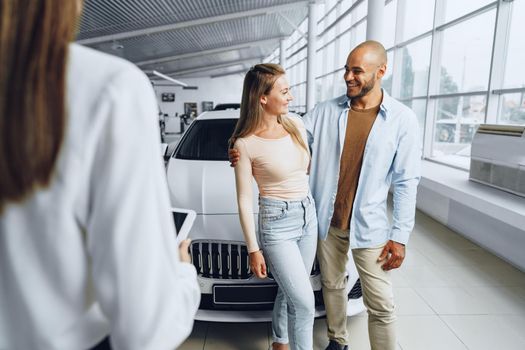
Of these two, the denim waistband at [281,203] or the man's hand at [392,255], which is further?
the man's hand at [392,255]

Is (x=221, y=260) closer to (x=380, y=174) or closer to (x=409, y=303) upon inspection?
(x=380, y=174)

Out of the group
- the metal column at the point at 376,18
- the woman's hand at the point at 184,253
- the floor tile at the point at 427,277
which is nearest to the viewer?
the woman's hand at the point at 184,253

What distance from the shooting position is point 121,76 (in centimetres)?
43

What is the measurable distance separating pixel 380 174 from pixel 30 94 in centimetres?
145

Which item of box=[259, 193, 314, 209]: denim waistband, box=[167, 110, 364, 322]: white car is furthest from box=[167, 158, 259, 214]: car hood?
box=[259, 193, 314, 209]: denim waistband

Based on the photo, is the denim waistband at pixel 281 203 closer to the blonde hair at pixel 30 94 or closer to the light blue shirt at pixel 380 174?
the light blue shirt at pixel 380 174

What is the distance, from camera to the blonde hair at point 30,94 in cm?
39

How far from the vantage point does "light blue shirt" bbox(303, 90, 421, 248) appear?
A: 1590mm

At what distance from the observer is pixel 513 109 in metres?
3.57

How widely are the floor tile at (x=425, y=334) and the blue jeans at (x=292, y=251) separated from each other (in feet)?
2.44

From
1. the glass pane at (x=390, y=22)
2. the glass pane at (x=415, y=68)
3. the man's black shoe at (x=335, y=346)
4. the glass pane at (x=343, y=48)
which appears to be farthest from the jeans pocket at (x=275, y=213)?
the glass pane at (x=343, y=48)

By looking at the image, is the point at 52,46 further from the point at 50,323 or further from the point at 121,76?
the point at 50,323

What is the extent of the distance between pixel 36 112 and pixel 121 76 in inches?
4.0

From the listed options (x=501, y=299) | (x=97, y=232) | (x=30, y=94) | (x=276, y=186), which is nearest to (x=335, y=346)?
(x=276, y=186)
